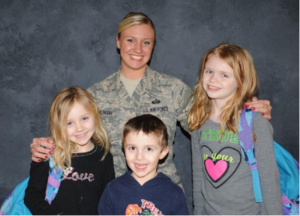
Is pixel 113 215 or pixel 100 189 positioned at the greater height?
pixel 100 189

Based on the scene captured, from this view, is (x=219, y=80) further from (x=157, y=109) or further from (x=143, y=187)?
(x=143, y=187)

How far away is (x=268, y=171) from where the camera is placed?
2.01m

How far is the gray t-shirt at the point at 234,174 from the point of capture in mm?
2020

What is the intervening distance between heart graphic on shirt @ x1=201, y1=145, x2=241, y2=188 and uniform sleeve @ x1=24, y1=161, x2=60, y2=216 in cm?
124

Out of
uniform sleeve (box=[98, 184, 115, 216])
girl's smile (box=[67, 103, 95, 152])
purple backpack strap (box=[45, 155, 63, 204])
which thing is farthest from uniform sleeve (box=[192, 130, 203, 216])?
purple backpack strap (box=[45, 155, 63, 204])

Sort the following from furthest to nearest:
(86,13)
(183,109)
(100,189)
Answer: (86,13), (183,109), (100,189)

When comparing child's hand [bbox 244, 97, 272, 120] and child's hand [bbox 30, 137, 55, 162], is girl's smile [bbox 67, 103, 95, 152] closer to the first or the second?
child's hand [bbox 30, 137, 55, 162]

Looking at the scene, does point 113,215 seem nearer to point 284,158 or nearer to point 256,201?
point 256,201

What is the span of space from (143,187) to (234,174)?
2.28ft

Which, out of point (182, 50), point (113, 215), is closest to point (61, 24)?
point (182, 50)

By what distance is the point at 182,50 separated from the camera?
3168 millimetres

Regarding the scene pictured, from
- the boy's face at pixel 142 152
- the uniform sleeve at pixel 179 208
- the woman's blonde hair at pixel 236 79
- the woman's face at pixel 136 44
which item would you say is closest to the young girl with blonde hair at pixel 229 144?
the woman's blonde hair at pixel 236 79

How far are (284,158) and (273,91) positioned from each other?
121cm

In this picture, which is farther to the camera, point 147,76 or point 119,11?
point 119,11
